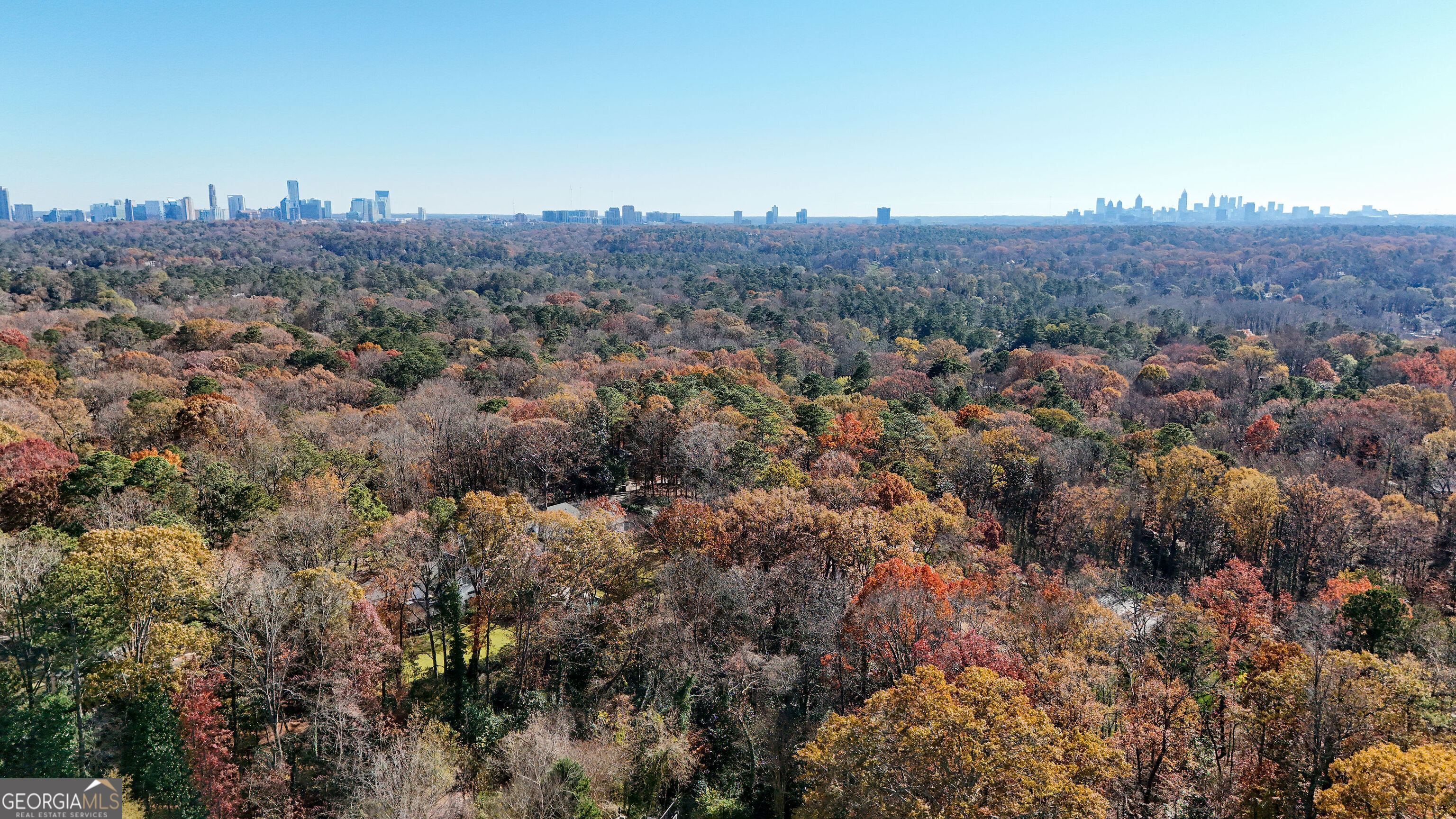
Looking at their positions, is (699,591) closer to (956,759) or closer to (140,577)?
(956,759)

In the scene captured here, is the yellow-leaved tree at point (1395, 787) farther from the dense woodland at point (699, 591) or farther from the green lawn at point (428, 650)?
the green lawn at point (428, 650)

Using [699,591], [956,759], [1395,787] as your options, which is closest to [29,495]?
[699,591]

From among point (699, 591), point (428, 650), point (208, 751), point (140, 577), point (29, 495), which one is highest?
point (29, 495)

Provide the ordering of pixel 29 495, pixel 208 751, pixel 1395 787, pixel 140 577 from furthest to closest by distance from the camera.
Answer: pixel 29 495 < pixel 140 577 < pixel 208 751 < pixel 1395 787

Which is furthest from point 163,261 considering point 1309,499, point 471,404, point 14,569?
point 1309,499

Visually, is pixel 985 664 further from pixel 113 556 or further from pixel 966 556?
pixel 113 556

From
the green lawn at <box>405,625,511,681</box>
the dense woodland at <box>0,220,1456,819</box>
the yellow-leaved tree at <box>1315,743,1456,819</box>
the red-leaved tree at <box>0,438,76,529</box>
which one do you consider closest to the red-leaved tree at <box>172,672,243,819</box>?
the dense woodland at <box>0,220,1456,819</box>

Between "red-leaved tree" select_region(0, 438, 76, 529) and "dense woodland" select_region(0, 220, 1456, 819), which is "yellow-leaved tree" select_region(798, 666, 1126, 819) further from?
"red-leaved tree" select_region(0, 438, 76, 529)
